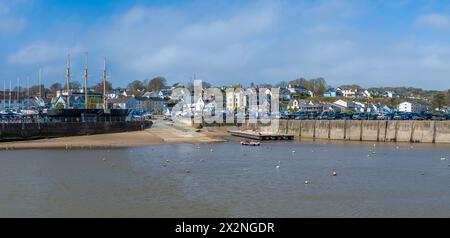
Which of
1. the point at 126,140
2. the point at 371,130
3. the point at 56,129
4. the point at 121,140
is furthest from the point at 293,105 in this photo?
the point at 56,129

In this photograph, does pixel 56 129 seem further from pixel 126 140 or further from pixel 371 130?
pixel 371 130

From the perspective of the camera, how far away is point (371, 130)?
218 ft

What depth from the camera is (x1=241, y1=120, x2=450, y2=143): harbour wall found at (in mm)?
60969

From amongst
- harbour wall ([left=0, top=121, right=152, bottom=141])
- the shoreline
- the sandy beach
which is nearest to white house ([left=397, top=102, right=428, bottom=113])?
the shoreline

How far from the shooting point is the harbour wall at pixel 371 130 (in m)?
61.0

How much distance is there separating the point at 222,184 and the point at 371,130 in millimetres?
40580

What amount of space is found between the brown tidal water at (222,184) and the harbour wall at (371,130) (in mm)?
13371

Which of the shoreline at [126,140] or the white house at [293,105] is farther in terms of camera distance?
the white house at [293,105]

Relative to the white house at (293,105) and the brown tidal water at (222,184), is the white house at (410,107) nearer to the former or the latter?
the white house at (293,105)

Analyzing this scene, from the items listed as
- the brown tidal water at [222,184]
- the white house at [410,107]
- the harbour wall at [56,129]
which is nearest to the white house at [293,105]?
the white house at [410,107]
